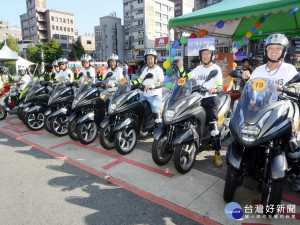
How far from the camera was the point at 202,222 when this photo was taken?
8.79 feet

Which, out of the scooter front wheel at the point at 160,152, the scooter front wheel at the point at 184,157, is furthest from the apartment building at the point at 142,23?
the scooter front wheel at the point at 184,157

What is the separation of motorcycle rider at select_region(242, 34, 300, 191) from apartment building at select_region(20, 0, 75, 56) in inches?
3039

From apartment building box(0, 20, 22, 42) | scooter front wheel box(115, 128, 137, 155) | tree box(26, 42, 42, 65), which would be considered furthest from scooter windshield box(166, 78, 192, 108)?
apartment building box(0, 20, 22, 42)

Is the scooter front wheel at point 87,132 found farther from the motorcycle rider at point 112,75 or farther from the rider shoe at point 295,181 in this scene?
the rider shoe at point 295,181

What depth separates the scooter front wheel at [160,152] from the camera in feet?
12.7

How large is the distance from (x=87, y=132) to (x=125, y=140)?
1152 millimetres

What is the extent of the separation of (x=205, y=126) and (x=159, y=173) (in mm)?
1210

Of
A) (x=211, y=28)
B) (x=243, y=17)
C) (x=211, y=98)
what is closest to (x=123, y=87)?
(x=211, y=98)

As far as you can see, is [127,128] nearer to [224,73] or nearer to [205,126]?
[205,126]

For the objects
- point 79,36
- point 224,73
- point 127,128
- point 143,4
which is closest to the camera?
point 127,128

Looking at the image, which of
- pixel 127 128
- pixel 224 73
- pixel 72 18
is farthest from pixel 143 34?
pixel 127 128

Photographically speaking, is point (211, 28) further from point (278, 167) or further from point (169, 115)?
point (278, 167)

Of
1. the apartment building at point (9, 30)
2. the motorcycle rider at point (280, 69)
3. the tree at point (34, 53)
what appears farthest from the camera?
the apartment building at point (9, 30)

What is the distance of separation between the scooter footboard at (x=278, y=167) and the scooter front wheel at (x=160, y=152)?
5.76ft
